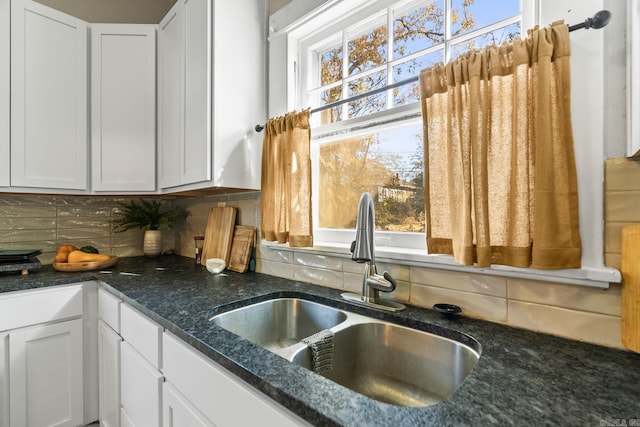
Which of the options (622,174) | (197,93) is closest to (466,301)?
(622,174)

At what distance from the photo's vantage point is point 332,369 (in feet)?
2.97

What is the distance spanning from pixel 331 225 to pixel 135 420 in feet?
3.73

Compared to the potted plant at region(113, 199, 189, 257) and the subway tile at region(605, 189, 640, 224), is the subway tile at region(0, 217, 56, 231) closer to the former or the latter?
the potted plant at region(113, 199, 189, 257)

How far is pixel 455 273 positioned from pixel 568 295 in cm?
29

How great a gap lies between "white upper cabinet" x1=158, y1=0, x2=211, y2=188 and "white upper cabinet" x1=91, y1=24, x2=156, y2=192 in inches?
3.8

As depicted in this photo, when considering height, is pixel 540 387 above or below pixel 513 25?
below

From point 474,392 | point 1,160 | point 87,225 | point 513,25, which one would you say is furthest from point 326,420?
point 87,225

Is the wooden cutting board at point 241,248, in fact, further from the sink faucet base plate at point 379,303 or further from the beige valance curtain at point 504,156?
the beige valance curtain at point 504,156

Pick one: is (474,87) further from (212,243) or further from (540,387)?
(212,243)

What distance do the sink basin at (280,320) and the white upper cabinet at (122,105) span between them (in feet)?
4.31

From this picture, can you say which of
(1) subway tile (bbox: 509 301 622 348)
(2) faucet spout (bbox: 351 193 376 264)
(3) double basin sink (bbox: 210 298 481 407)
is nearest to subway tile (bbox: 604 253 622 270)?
(1) subway tile (bbox: 509 301 622 348)

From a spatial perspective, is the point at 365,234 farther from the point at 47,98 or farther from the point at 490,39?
the point at 47,98

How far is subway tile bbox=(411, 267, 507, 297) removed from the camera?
90 centimetres

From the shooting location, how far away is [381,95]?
4.33 feet
